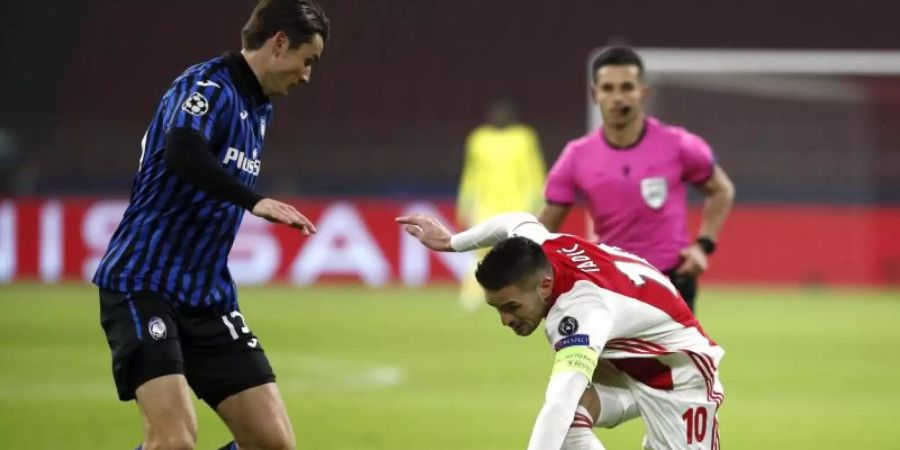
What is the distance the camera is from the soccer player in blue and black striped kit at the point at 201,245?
5.53 metres

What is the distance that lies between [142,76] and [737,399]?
2053 cm

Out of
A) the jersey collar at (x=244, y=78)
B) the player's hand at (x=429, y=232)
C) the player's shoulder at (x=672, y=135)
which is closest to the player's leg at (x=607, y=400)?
the player's hand at (x=429, y=232)

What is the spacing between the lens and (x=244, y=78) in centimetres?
597

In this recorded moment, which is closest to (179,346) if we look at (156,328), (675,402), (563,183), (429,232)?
(156,328)

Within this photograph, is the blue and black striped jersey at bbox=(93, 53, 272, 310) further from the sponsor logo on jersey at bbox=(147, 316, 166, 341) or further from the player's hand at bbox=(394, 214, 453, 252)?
the player's hand at bbox=(394, 214, 453, 252)

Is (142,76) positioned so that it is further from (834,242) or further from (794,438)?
(794,438)

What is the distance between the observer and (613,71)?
843cm

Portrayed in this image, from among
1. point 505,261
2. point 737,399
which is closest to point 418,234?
point 505,261

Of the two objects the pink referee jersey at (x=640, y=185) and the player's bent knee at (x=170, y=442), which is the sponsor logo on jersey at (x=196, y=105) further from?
the pink referee jersey at (x=640, y=185)

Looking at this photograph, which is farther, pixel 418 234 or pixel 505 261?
pixel 418 234

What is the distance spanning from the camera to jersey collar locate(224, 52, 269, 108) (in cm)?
595

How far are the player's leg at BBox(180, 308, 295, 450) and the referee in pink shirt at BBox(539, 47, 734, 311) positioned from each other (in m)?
2.92

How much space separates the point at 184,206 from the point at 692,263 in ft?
11.4

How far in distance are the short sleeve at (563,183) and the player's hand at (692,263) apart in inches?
26.7
